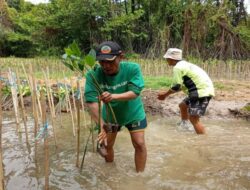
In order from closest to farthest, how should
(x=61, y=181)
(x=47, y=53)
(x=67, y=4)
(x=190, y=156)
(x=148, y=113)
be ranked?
(x=61, y=181)
(x=190, y=156)
(x=148, y=113)
(x=67, y=4)
(x=47, y=53)

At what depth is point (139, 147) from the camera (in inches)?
135

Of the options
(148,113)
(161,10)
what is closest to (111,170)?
(148,113)

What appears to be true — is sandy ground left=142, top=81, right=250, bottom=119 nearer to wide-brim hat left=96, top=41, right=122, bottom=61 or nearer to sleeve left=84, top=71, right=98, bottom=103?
sleeve left=84, top=71, right=98, bottom=103

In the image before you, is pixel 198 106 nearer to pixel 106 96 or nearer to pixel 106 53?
pixel 106 53

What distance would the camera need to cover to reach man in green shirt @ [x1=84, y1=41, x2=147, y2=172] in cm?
304

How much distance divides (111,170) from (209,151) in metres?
1.47

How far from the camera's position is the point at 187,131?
18.8 ft

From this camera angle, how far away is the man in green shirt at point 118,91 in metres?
3.04

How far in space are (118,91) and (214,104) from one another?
14.3ft

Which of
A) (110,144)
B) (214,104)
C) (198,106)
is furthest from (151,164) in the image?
(214,104)

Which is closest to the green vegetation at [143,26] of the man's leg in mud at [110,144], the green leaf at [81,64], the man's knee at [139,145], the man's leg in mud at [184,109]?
the man's leg in mud at [184,109]

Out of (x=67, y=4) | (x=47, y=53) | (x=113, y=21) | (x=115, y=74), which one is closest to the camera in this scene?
(x=115, y=74)

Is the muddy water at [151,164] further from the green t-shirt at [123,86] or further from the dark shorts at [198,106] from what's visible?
the green t-shirt at [123,86]

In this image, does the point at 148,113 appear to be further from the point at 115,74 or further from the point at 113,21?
the point at 113,21
